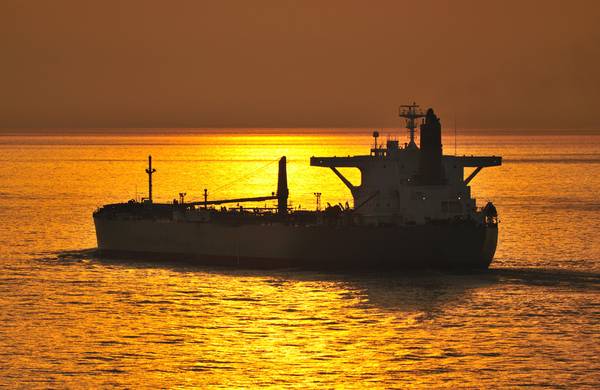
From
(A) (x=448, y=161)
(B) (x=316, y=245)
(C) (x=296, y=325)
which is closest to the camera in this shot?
(C) (x=296, y=325)

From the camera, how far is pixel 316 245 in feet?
249

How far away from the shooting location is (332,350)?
169 feet

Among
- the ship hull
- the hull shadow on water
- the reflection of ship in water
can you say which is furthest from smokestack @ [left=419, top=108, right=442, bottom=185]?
the hull shadow on water

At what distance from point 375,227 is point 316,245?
4.33 metres

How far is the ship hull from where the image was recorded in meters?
72.6

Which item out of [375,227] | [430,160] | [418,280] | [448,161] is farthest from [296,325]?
[448,161]

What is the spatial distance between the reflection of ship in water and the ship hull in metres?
0.06

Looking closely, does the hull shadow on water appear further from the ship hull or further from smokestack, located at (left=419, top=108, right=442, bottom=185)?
smokestack, located at (left=419, top=108, right=442, bottom=185)

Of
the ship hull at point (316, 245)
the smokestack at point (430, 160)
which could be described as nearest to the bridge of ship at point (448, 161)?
the smokestack at point (430, 160)

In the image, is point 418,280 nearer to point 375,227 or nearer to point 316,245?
point 375,227

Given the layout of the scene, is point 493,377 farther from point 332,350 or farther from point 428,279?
point 428,279

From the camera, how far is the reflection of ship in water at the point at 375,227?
73.0 meters

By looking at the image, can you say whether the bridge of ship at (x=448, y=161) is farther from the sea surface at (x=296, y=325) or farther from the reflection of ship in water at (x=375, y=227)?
the sea surface at (x=296, y=325)

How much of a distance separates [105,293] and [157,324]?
1110cm
